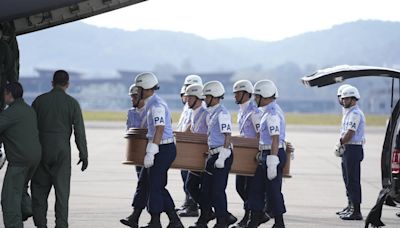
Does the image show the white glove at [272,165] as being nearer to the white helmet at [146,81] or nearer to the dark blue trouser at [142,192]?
the dark blue trouser at [142,192]

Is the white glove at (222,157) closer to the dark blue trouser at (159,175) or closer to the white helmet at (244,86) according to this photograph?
the dark blue trouser at (159,175)

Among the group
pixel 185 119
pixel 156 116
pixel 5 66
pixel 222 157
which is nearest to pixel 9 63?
pixel 5 66

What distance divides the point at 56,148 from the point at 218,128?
2.00 metres

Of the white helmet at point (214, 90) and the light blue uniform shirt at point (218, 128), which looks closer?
the light blue uniform shirt at point (218, 128)

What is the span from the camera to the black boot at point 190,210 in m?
13.5

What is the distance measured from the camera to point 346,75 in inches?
426

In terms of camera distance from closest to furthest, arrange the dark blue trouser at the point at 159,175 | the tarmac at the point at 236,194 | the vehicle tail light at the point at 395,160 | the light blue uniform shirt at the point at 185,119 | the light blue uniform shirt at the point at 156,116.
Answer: the vehicle tail light at the point at 395,160 → the light blue uniform shirt at the point at 156,116 → the dark blue trouser at the point at 159,175 → the tarmac at the point at 236,194 → the light blue uniform shirt at the point at 185,119

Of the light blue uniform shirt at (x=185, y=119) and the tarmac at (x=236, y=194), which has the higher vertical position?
the light blue uniform shirt at (x=185, y=119)

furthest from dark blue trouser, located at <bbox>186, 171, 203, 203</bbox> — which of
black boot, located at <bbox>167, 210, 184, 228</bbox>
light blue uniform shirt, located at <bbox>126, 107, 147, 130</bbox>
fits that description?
black boot, located at <bbox>167, 210, 184, 228</bbox>

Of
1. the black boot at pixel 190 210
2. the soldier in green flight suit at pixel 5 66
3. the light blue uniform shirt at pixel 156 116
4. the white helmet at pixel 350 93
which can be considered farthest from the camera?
the white helmet at pixel 350 93

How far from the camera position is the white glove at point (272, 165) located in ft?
36.5

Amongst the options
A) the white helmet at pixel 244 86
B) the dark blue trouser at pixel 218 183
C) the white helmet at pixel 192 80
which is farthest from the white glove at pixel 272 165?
the white helmet at pixel 192 80

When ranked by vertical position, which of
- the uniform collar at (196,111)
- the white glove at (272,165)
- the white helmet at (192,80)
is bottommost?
the white glove at (272,165)

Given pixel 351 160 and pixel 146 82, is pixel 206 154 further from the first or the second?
pixel 351 160
